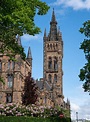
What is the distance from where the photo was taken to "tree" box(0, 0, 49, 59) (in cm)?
1917

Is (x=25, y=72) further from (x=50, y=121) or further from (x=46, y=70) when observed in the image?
(x=46, y=70)

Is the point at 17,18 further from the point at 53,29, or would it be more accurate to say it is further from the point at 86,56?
the point at 53,29

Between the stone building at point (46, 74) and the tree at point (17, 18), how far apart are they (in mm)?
34296

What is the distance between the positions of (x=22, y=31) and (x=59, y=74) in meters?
94.0

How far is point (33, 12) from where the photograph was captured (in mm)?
21875

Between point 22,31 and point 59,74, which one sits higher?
point 59,74

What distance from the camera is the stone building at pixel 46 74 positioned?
5756 centimetres

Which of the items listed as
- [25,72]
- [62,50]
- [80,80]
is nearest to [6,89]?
[25,72]

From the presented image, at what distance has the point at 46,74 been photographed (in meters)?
117

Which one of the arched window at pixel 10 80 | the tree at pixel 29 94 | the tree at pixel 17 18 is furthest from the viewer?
the arched window at pixel 10 80

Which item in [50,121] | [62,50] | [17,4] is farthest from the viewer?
[62,50]

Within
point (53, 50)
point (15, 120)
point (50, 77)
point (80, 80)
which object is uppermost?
point (53, 50)

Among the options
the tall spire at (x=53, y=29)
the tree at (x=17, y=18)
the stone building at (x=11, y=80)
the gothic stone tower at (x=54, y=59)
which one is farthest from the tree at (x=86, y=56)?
the tall spire at (x=53, y=29)

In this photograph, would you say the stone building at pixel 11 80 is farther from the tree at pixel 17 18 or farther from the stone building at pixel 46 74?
the tree at pixel 17 18
